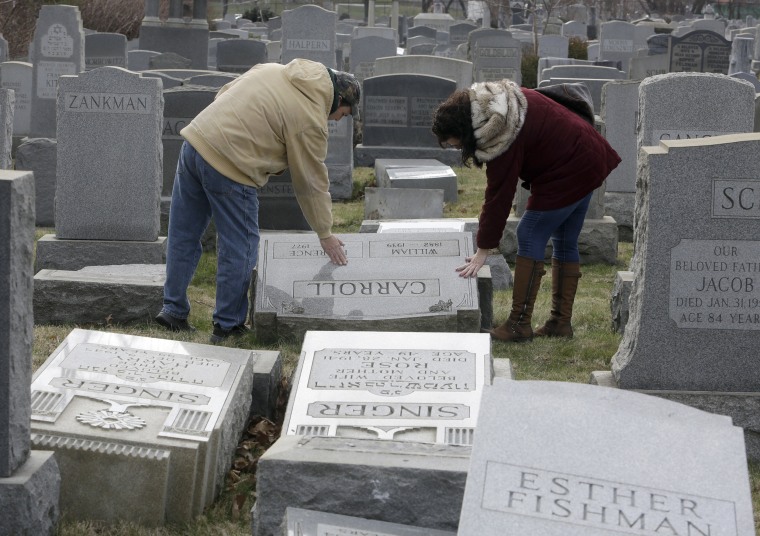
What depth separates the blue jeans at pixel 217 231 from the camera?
225 inches

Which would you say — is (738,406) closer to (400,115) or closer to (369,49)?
(400,115)

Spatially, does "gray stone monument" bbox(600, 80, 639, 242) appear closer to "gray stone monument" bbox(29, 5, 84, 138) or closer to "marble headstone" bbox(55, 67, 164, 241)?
"marble headstone" bbox(55, 67, 164, 241)

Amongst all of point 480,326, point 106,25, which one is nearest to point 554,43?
point 106,25

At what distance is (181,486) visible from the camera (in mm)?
3715

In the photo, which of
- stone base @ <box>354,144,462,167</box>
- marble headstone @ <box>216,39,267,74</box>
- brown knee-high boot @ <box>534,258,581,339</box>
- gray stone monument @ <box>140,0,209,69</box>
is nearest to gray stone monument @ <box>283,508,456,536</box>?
brown knee-high boot @ <box>534,258,581,339</box>

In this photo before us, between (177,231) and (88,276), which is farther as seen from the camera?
(88,276)

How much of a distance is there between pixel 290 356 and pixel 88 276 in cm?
160

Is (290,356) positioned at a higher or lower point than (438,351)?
lower

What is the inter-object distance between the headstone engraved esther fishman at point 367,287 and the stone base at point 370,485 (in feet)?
9.11

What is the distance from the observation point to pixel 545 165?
19.3ft

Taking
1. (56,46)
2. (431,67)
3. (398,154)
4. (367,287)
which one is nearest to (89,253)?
(367,287)

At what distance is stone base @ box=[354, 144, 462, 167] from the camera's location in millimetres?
13500

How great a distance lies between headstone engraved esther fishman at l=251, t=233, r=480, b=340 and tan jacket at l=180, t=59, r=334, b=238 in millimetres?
663

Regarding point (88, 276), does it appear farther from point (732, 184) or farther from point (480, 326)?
point (732, 184)
